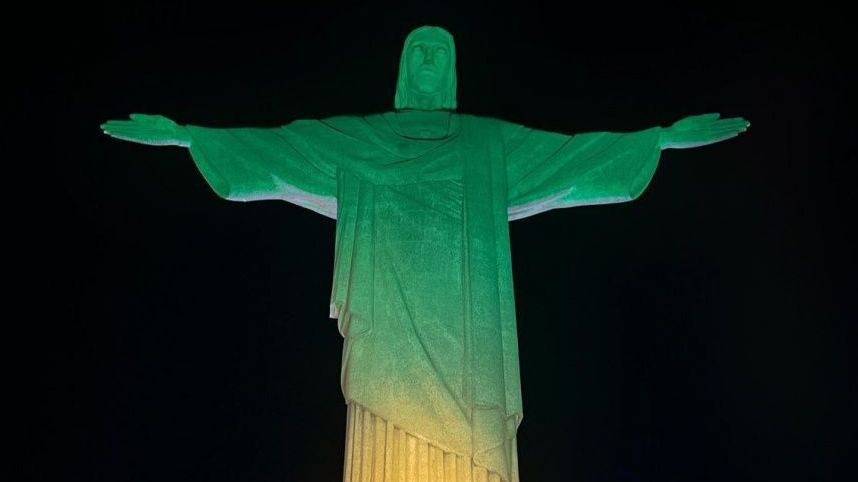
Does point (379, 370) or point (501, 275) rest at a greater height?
point (501, 275)

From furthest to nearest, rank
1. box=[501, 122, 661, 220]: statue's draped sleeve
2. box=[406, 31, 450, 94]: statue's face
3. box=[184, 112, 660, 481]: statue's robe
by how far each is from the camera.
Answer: box=[406, 31, 450, 94]: statue's face
box=[501, 122, 661, 220]: statue's draped sleeve
box=[184, 112, 660, 481]: statue's robe

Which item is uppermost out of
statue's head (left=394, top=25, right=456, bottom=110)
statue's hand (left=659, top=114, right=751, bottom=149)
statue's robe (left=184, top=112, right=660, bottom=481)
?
statue's head (left=394, top=25, right=456, bottom=110)

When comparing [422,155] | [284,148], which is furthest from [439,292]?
[284,148]

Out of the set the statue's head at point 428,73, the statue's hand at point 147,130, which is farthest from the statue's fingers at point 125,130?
the statue's head at point 428,73

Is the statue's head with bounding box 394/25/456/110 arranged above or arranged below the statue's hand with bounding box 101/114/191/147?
above

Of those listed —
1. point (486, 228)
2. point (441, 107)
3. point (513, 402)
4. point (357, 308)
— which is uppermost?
point (441, 107)

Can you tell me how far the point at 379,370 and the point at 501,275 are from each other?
3.18 ft

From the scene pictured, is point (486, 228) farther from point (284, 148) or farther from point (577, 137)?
point (284, 148)

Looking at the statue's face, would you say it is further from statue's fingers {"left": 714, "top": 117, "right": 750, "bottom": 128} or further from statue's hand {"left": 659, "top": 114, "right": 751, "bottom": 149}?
statue's fingers {"left": 714, "top": 117, "right": 750, "bottom": 128}

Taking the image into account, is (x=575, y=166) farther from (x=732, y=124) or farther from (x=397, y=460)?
(x=397, y=460)

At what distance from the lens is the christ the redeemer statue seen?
6.10 meters

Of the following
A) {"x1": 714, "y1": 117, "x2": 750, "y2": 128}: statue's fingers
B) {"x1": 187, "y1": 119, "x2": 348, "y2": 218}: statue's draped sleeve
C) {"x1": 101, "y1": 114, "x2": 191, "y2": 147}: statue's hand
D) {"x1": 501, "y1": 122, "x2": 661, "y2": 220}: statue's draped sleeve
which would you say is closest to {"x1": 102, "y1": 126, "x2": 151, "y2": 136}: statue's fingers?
{"x1": 101, "y1": 114, "x2": 191, "y2": 147}: statue's hand

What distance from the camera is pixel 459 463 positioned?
6.00 m

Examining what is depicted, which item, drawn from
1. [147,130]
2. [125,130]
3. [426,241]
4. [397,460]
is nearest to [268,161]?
[147,130]
